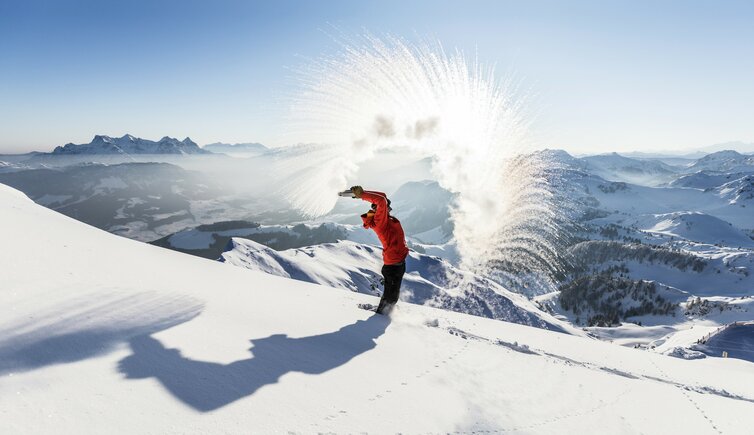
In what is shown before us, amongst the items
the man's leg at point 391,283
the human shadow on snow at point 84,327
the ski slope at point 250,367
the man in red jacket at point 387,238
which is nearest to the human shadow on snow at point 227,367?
the ski slope at point 250,367

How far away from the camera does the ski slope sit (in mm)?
4102

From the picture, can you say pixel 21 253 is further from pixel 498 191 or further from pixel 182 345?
pixel 498 191

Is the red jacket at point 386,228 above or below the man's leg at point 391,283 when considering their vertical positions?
above

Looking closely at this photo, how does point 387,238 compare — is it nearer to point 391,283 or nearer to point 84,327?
point 391,283

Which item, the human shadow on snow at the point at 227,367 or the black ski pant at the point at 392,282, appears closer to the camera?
the human shadow on snow at the point at 227,367

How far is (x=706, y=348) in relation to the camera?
397 ft

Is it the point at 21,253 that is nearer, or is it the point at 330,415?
the point at 330,415

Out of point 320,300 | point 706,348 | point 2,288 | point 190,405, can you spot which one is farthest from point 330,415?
point 706,348

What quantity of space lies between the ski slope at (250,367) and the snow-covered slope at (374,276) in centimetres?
9014

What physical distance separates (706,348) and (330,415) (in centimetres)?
15830

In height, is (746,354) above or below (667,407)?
below

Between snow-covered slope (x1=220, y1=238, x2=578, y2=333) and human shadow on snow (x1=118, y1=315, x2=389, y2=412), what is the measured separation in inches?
3653

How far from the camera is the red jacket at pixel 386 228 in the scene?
10805 millimetres

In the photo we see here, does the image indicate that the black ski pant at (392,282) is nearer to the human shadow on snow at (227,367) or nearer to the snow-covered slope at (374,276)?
the human shadow on snow at (227,367)
